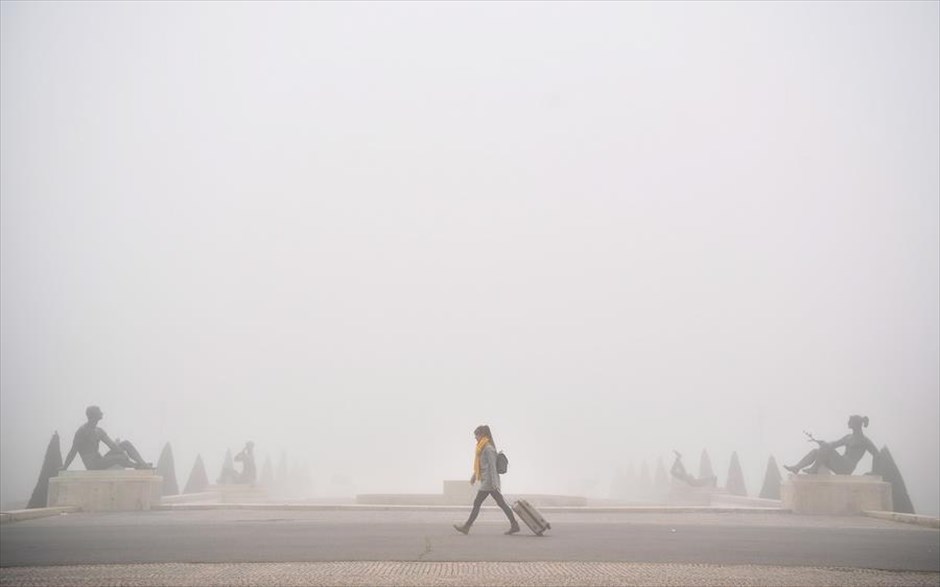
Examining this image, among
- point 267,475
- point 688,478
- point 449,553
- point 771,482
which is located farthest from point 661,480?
point 449,553

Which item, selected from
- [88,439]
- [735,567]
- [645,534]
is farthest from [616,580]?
[88,439]

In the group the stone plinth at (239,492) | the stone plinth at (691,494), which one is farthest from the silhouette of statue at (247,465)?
the stone plinth at (691,494)

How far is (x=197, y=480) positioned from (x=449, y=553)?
109ft

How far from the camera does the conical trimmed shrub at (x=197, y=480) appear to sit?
39.7 meters

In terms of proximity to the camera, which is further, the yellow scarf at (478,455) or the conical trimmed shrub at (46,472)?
the conical trimmed shrub at (46,472)

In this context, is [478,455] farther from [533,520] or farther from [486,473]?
[533,520]

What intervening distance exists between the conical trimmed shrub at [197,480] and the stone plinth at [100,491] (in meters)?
19.0

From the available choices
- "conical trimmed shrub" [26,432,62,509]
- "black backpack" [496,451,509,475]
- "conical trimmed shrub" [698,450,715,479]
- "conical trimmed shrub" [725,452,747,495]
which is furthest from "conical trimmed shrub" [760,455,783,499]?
"conical trimmed shrub" [26,432,62,509]

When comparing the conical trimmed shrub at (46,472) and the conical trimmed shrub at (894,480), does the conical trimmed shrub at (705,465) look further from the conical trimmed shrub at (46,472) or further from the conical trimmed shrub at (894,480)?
the conical trimmed shrub at (46,472)

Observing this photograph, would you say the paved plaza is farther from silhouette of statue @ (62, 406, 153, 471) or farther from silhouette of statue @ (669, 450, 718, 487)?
silhouette of statue @ (669, 450, 718, 487)

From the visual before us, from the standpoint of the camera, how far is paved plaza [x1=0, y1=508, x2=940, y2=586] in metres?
8.48

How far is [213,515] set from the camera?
18.4 m

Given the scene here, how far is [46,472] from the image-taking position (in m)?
23.2

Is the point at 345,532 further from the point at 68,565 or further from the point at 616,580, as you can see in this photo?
the point at 616,580
